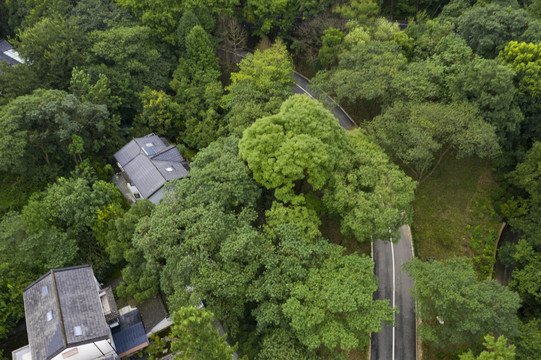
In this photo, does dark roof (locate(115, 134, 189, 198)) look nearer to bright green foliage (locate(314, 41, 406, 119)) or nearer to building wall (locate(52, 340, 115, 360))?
building wall (locate(52, 340, 115, 360))

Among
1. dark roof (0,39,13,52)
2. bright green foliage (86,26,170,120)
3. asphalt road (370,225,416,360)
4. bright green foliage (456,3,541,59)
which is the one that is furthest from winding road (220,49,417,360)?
dark roof (0,39,13,52)

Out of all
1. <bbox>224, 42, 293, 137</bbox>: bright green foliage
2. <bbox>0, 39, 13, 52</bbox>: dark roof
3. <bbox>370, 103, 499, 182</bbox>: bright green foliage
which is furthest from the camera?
<bbox>0, 39, 13, 52</bbox>: dark roof

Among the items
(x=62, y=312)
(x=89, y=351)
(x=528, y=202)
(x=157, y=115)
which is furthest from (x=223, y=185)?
(x=528, y=202)

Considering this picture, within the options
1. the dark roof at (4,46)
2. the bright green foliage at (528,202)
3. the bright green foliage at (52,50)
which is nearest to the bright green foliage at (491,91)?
the bright green foliage at (528,202)

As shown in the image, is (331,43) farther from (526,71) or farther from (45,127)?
(45,127)

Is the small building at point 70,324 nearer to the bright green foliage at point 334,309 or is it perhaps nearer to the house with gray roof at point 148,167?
the house with gray roof at point 148,167

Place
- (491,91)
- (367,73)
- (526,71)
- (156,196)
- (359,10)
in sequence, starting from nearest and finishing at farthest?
(491,91), (526,71), (156,196), (367,73), (359,10)

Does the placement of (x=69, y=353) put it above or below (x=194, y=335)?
below
